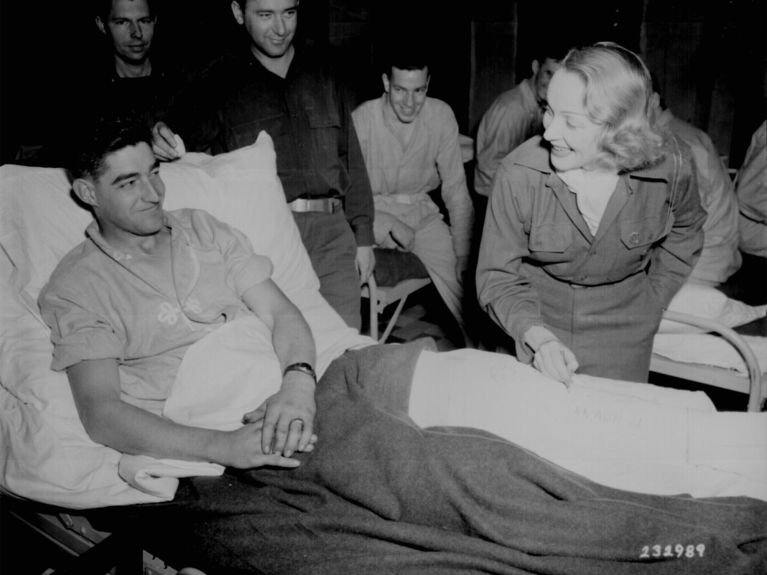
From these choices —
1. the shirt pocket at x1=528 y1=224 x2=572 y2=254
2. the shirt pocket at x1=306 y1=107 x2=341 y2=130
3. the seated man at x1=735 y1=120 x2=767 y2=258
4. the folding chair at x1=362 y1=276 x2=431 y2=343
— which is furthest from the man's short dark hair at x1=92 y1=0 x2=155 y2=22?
the seated man at x1=735 y1=120 x2=767 y2=258

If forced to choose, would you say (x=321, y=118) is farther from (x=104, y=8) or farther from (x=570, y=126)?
(x=570, y=126)

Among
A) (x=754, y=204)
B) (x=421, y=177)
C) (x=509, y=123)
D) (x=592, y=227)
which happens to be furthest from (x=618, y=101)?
(x=509, y=123)

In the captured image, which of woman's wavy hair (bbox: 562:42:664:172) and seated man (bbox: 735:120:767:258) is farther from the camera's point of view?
seated man (bbox: 735:120:767:258)

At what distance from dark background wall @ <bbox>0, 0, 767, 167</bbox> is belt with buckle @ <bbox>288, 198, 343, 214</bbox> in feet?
5.31

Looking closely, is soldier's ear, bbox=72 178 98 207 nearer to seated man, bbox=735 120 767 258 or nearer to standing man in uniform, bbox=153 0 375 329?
standing man in uniform, bbox=153 0 375 329

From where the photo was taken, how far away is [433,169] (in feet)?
12.2

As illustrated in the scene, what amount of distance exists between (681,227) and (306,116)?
1678mm

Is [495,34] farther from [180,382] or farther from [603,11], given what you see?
[180,382]

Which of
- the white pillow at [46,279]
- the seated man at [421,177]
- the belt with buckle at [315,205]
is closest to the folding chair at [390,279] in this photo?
the seated man at [421,177]

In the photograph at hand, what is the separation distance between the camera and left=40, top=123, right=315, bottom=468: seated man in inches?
63.4

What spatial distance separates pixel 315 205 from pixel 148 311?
127cm

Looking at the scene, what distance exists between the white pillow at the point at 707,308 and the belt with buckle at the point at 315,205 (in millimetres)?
1564

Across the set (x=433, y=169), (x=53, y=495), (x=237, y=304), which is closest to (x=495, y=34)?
(x=433, y=169)

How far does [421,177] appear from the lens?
369 centimetres
